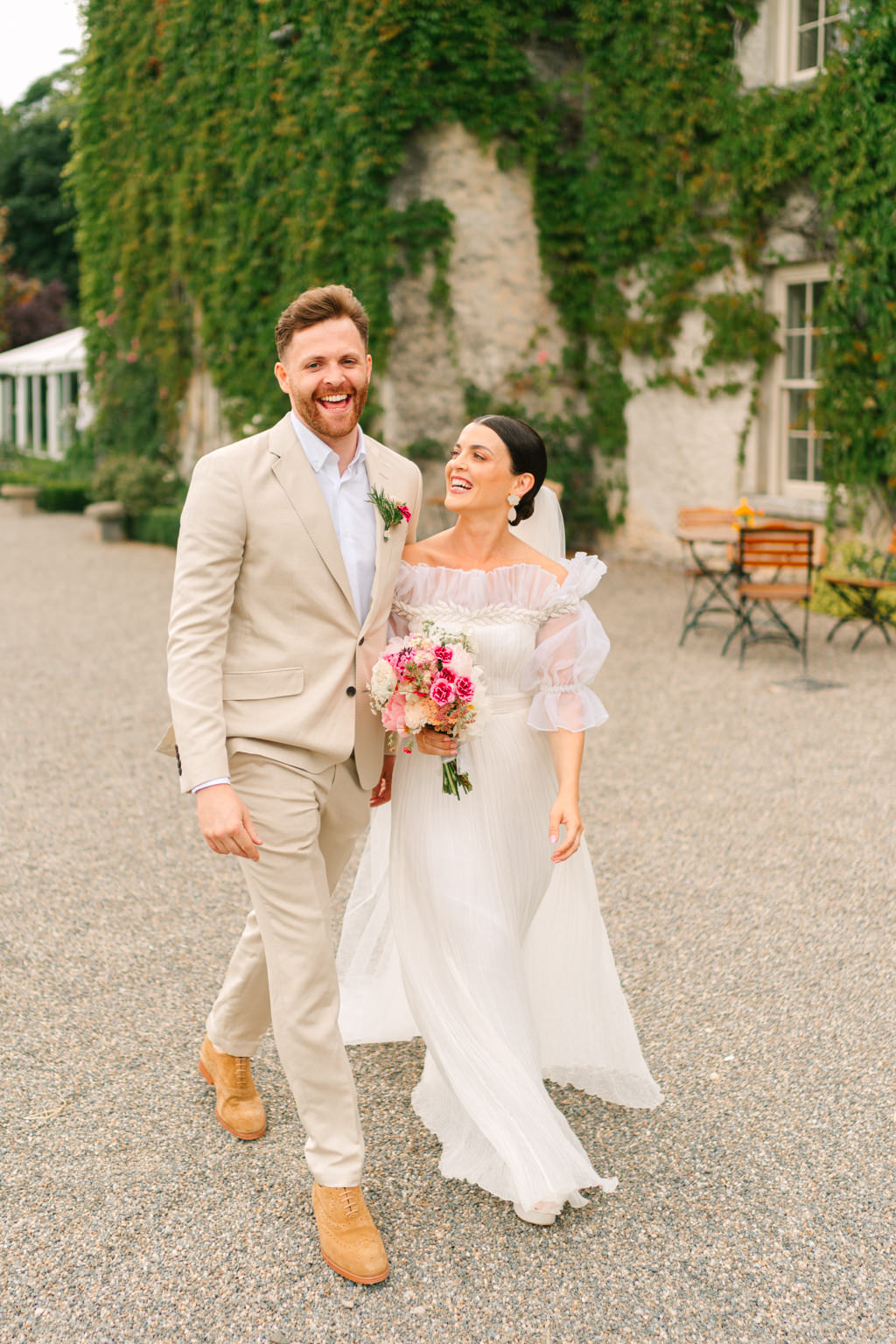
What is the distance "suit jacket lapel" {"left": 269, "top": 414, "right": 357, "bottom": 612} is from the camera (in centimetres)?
262

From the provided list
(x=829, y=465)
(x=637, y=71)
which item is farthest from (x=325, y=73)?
(x=829, y=465)

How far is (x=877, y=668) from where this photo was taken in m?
8.27

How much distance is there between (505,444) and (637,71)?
10439 millimetres

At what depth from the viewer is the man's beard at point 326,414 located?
2.62 meters

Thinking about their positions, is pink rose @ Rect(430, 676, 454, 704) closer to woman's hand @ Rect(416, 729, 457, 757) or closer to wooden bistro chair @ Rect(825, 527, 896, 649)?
woman's hand @ Rect(416, 729, 457, 757)

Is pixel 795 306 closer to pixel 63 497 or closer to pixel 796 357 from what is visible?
pixel 796 357

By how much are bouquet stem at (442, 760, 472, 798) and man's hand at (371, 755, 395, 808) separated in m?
0.23

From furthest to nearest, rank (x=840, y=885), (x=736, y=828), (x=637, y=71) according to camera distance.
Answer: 1. (x=637, y=71)
2. (x=736, y=828)
3. (x=840, y=885)

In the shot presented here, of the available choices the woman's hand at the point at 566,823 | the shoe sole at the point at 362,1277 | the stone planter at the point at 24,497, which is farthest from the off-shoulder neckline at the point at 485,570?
the stone planter at the point at 24,497

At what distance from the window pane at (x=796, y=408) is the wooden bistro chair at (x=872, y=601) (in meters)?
1.89

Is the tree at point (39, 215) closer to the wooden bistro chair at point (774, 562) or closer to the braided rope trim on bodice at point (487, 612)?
the wooden bistro chair at point (774, 562)

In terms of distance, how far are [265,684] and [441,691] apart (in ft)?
1.21

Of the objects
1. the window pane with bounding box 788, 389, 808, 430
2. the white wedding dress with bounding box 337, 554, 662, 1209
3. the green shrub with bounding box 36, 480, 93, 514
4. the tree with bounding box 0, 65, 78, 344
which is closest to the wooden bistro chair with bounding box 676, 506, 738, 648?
the window pane with bounding box 788, 389, 808, 430

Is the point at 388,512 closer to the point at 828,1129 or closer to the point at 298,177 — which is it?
the point at 828,1129
